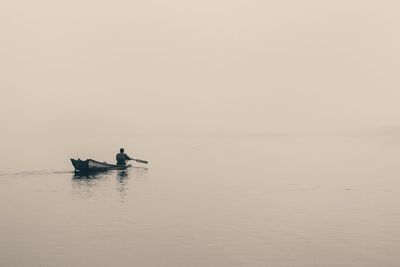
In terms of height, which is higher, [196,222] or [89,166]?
[89,166]

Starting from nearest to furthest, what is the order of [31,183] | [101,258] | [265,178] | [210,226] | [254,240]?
[101,258]
[254,240]
[210,226]
[31,183]
[265,178]

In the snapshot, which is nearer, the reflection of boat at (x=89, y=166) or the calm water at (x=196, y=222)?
the calm water at (x=196, y=222)

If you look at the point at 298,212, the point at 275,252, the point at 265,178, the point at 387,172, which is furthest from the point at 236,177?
the point at 275,252

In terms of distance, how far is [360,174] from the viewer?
243 ft

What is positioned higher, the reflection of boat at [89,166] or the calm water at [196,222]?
the reflection of boat at [89,166]

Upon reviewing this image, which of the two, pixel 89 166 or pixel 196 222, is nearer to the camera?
pixel 196 222

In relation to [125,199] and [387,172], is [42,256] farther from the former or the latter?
[387,172]

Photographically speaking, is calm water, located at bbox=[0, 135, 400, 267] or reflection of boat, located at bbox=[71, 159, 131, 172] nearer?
calm water, located at bbox=[0, 135, 400, 267]

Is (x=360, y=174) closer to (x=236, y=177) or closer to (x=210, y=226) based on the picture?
(x=236, y=177)

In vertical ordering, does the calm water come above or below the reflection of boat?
below

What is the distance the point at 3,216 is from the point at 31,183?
20820 millimetres

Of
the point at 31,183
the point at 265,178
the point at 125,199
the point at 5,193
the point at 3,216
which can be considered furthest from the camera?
the point at 265,178

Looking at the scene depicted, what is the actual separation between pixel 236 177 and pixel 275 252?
1712 inches

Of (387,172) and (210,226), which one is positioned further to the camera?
(387,172)
